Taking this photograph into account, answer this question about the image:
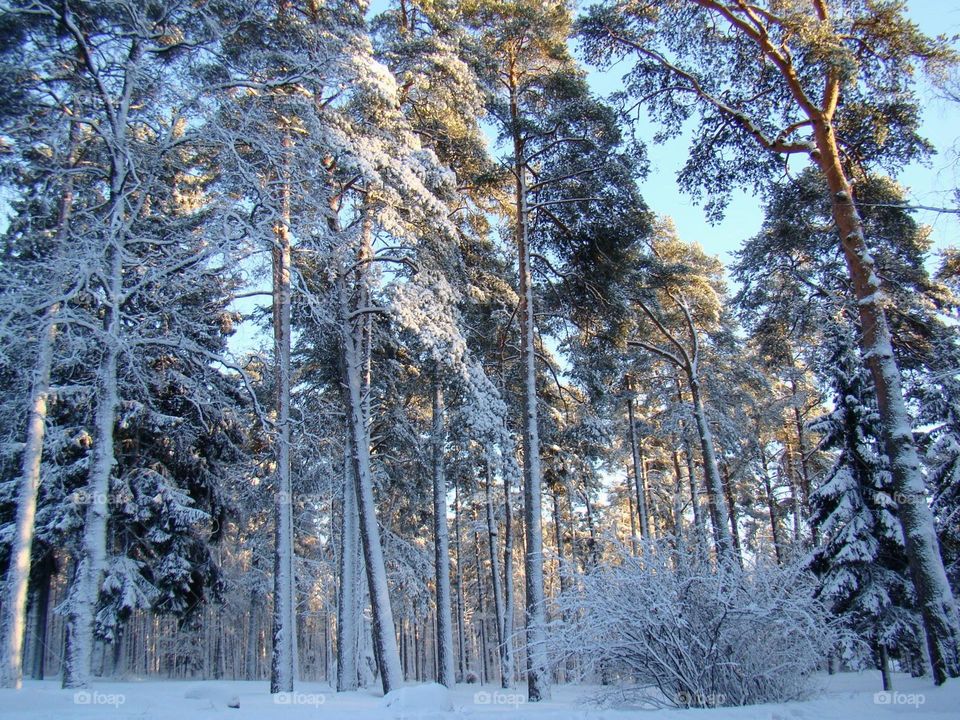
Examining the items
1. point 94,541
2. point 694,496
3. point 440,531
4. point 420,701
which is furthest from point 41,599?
point 694,496

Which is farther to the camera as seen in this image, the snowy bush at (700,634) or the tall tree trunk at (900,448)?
the tall tree trunk at (900,448)

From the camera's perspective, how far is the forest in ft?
22.7

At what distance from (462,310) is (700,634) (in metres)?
9.84

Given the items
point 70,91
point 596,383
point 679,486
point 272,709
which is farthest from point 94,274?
point 679,486

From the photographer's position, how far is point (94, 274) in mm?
7742

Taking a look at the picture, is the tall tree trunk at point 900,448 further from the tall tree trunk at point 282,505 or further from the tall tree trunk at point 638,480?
the tall tree trunk at point 638,480

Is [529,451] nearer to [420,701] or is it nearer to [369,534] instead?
[369,534]

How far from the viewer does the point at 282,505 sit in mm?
10617

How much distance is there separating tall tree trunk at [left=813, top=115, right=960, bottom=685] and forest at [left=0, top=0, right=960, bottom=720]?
0.05m

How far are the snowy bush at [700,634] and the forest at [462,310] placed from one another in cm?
3

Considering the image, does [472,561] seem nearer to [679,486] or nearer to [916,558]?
[679,486]

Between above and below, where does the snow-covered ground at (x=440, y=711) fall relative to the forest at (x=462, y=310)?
below

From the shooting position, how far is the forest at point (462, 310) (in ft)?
22.7

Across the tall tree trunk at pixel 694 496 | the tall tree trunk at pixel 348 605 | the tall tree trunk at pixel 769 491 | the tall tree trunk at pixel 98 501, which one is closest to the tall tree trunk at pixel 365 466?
the tall tree trunk at pixel 348 605
